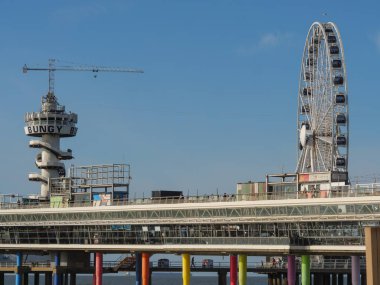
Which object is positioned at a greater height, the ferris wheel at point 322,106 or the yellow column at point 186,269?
the ferris wheel at point 322,106

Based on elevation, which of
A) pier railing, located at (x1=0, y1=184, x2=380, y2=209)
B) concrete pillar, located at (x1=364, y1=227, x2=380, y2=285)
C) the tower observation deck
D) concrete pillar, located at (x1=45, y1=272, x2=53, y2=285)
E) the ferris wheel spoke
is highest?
the tower observation deck

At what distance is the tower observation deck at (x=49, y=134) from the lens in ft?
532

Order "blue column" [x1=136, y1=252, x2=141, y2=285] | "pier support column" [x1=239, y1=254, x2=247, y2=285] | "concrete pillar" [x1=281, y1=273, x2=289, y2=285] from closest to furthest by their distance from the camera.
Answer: "pier support column" [x1=239, y1=254, x2=247, y2=285]
"blue column" [x1=136, y1=252, x2=141, y2=285]
"concrete pillar" [x1=281, y1=273, x2=289, y2=285]

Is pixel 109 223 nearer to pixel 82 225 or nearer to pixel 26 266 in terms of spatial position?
pixel 82 225

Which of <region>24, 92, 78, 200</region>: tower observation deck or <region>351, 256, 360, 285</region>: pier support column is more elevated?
<region>24, 92, 78, 200</region>: tower observation deck

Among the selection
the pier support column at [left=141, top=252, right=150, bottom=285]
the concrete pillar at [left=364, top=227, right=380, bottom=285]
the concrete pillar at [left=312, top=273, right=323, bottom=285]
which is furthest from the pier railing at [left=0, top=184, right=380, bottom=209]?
the concrete pillar at [left=364, top=227, right=380, bottom=285]

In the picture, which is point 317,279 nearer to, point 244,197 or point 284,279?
point 284,279

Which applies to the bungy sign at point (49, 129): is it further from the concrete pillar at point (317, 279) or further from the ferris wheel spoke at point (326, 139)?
the concrete pillar at point (317, 279)

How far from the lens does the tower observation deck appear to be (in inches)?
6383

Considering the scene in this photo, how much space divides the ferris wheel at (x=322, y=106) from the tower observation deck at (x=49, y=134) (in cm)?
4639

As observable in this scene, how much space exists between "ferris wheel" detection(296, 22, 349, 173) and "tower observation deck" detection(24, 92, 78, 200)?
152ft

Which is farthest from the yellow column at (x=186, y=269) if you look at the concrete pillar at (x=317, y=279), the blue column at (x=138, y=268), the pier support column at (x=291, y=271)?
the concrete pillar at (x=317, y=279)

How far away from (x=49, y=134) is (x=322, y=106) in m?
54.0

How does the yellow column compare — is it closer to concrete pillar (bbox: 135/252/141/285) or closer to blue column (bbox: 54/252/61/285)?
concrete pillar (bbox: 135/252/141/285)
